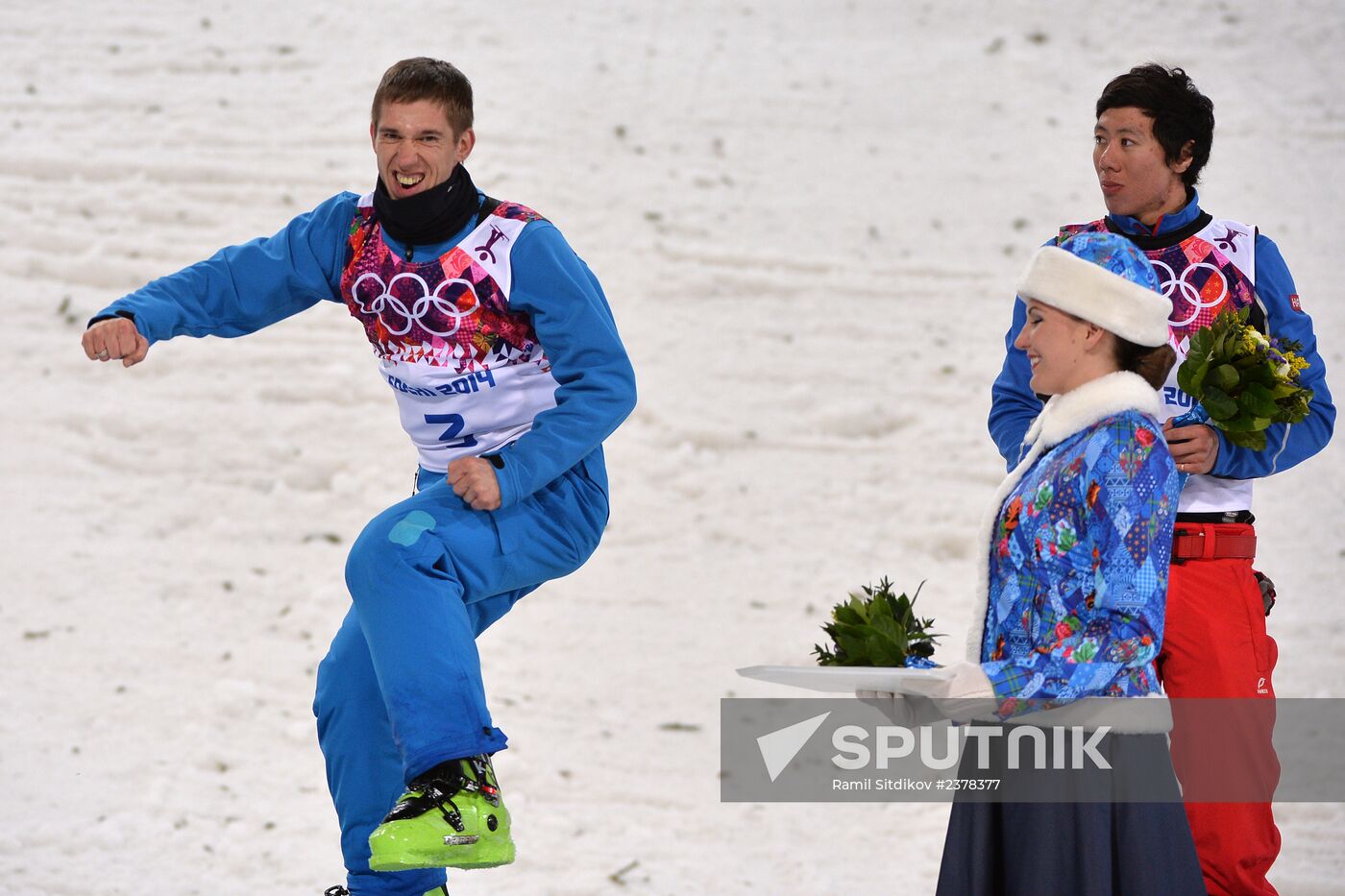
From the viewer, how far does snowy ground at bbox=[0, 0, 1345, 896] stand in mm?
5305

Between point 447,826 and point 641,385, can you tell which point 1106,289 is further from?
point 641,385

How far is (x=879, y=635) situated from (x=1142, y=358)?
2.11ft

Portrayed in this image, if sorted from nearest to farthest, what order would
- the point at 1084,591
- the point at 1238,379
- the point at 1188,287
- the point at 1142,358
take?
the point at 1084,591
the point at 1142,358
the point at 1238,379
the point at 1188,287

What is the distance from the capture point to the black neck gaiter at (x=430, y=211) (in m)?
3.13

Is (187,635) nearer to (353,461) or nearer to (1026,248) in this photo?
(353,461)

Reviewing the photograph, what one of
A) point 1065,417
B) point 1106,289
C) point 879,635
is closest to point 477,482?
point 879,635

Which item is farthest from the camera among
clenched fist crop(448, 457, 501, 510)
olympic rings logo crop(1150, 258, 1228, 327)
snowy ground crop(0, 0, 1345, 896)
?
snowy ground crop(0, 0, 1345, 896)

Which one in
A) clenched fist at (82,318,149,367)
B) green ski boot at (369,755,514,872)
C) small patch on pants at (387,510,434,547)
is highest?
clenched fist at (82,318,149,367)

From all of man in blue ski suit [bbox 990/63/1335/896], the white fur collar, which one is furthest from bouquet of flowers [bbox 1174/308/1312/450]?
the white fur collar

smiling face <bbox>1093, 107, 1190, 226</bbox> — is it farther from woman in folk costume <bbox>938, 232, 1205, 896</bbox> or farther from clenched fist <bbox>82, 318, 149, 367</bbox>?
clenched fist <bbox>82, 318, 149, 367</bbox>

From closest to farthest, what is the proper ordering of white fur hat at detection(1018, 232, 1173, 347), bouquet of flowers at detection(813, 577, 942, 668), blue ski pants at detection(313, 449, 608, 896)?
white fur hat at detection(1018, 232, 1173, 347), bouquet of flowers at detection(813, 577, 942, 668), blue ski pants at detection(313, 449, 608, 896)

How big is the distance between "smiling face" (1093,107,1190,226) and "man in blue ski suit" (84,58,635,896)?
3.63 feet

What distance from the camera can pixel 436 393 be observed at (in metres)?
3.21

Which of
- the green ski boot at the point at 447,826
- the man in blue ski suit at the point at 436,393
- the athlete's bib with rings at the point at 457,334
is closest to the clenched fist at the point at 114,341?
the man in blue ski suit at the point at 436,393
